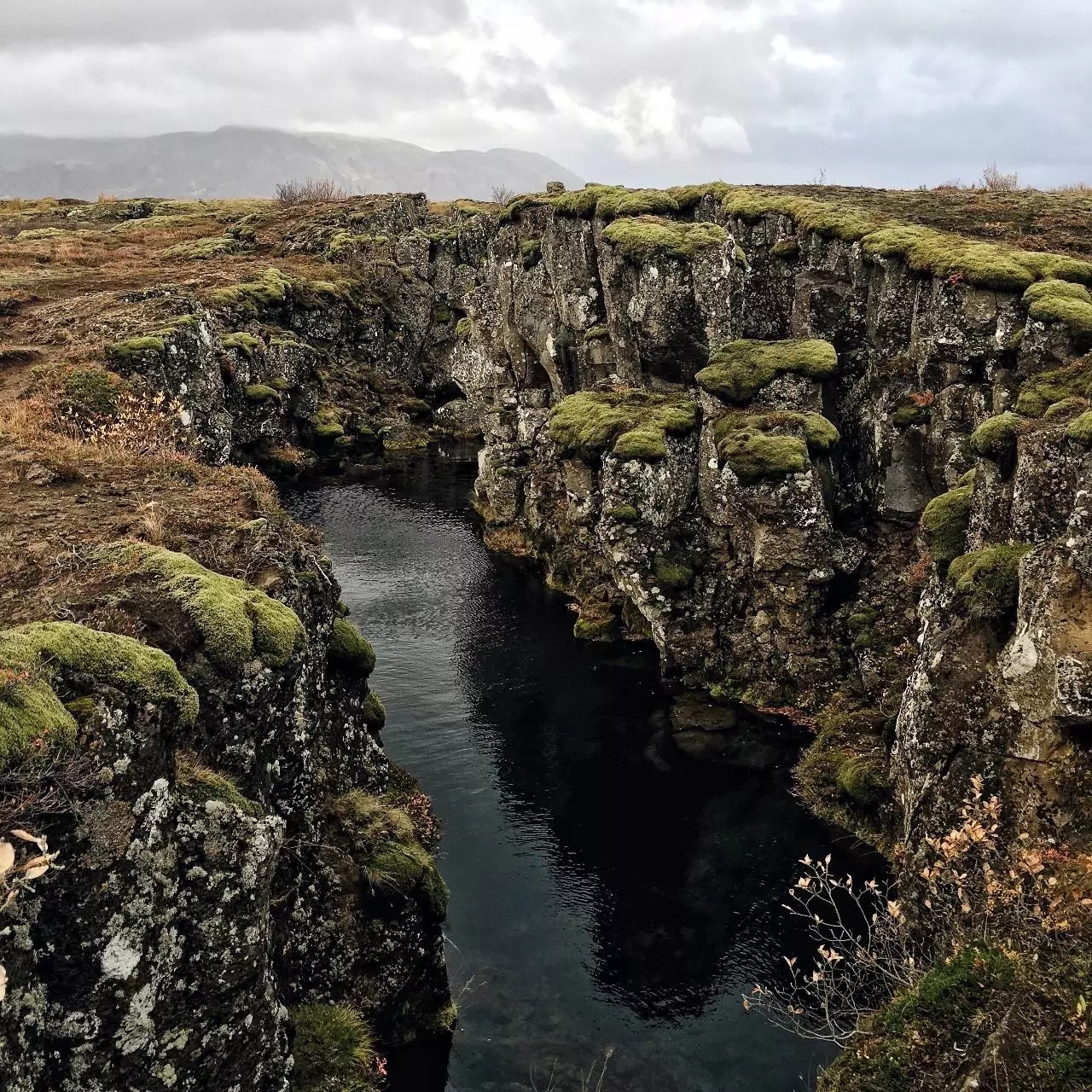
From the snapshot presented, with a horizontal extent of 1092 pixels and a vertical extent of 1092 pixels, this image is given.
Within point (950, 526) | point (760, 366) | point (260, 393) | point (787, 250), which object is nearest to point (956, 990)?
point (950, 526)

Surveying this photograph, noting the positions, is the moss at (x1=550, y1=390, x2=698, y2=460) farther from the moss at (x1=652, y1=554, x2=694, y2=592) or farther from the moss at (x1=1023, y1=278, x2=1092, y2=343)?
the moss at (x1=1023, y1=278, x2=1092, y2=343)

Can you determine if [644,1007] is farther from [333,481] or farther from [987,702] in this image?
[333,481]

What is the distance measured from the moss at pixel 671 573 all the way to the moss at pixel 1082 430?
69.8ft

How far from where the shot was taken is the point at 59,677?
14547mm

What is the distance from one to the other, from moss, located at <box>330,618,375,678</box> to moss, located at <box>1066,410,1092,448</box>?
2144cm

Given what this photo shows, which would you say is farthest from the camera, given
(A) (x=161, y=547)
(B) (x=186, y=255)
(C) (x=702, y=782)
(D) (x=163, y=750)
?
(B) (x=186, y=255)

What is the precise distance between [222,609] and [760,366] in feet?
114

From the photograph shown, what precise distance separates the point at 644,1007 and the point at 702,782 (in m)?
11.8

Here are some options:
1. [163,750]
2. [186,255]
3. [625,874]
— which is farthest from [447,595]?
[186,255]

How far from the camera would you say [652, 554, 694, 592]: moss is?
4388 centimetres

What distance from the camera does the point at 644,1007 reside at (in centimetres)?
2478

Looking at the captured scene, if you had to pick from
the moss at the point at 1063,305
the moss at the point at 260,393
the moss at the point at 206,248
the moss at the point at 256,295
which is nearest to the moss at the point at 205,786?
the moss at the point at 1063,305

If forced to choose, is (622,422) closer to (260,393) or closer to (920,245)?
(920,245)

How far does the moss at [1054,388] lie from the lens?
31.0 meters
